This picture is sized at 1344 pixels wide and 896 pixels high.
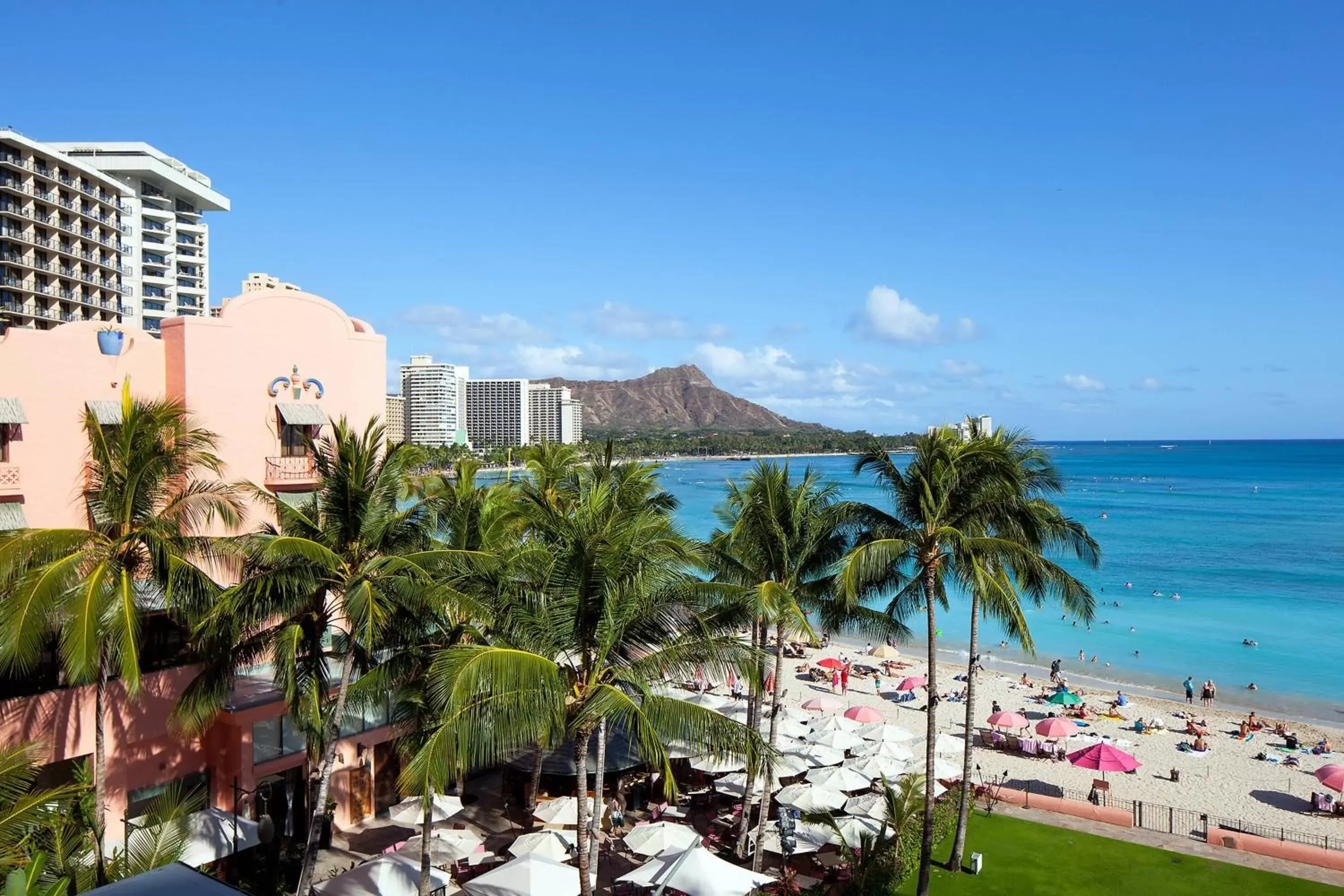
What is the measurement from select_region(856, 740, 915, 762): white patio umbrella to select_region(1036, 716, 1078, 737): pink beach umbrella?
5.39m

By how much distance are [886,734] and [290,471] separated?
16.1 m

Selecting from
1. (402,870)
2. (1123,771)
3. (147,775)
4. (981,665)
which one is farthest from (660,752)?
(981,665)

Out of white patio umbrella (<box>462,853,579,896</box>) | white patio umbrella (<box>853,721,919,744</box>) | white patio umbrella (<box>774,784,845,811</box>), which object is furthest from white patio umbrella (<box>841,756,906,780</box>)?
white patio umbrella (<box>462,853,579,896</box>)

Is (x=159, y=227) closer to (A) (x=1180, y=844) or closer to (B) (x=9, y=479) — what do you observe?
(B) (x=9, y=479)

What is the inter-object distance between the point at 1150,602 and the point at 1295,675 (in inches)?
667

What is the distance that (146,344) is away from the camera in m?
16.5

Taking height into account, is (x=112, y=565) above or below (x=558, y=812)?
above

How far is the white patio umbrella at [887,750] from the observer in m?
21.9

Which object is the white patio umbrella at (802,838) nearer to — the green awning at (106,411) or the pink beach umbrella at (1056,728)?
the pink beach umbrella at (1056,728)

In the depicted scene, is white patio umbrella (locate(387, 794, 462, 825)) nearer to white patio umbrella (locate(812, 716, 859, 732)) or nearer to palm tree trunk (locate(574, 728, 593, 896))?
palm tree trunk (locate(574, 728, 593, 896))

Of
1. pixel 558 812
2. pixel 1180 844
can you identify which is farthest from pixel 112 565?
pixel 1180 844

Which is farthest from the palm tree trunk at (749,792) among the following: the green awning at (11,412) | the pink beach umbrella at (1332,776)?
the pink beach umbrella at (1332,776)

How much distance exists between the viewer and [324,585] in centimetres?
1301

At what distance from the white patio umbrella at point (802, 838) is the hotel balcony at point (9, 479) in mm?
14119
